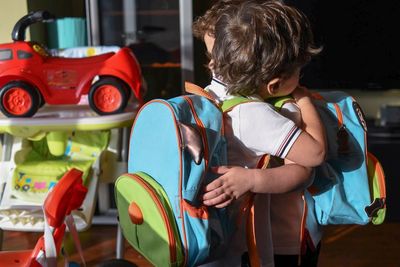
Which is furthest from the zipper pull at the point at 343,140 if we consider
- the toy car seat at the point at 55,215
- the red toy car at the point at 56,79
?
the red toy car at the point at 56,79

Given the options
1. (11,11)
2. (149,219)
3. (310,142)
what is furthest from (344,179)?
(11,11)

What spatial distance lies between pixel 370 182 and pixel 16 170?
49.7 inches

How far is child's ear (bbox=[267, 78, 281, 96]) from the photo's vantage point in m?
0.88

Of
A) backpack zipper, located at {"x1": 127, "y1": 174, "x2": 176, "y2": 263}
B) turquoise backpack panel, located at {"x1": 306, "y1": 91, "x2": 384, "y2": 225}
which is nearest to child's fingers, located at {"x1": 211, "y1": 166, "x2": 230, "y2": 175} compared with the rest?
backpack zipper, located at {"x1": 127, "y1": 174, "x2": 176, "y2": 263}

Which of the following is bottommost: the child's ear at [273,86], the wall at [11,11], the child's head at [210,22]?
the child's ear at [273,86]

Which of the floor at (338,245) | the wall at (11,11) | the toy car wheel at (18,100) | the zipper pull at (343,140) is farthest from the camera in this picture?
the wall at (11,11)

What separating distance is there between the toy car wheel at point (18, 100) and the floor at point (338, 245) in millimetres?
567

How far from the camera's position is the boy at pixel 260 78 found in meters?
0.83

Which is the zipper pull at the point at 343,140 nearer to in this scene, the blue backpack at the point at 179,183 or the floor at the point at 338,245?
the blue backpack at the point at 179,183

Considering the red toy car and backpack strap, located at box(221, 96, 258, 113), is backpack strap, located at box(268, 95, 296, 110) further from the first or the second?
the red toy car

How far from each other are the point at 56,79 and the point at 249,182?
102cm

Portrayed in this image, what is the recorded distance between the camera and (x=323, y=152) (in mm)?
861

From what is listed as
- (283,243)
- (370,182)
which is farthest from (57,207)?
(370,182)

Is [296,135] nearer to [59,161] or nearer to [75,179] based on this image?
[75,179]
